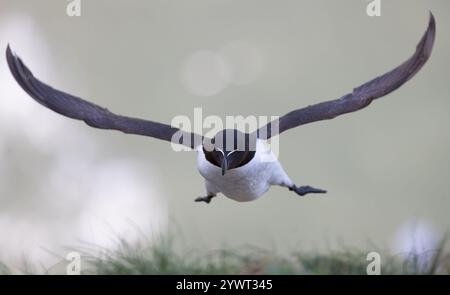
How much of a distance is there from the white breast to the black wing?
23 centimetres

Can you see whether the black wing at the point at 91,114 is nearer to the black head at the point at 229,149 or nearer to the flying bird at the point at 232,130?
the flying bird at the point at 232,130

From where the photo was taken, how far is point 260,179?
432cm

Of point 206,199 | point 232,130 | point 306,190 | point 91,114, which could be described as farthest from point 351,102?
point 91,114

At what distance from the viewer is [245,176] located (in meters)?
4.16

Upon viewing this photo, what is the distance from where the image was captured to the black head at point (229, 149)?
12.9ft

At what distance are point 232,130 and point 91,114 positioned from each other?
90 centimetres

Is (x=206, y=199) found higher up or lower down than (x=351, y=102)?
lower down

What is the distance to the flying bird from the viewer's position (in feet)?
13.1

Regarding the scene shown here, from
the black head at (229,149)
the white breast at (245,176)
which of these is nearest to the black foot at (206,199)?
the white breast at (245,176)

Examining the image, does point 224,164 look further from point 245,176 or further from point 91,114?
point 91,114
